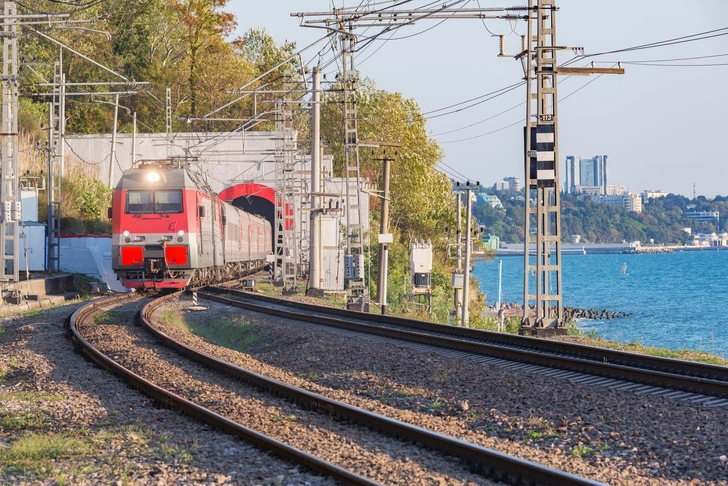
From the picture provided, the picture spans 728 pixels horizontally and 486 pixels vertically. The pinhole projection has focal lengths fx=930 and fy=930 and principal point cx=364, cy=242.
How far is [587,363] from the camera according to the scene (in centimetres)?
1244

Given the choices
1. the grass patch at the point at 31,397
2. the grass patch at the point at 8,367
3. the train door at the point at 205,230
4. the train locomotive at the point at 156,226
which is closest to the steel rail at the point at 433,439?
the grass patch at the point at 31,397

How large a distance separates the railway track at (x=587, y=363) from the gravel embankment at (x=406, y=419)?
2.14ft

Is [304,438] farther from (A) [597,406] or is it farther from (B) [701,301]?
(B) [701,301]

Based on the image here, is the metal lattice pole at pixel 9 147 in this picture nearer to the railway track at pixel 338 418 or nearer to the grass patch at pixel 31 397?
the railway track at pixel 338 418

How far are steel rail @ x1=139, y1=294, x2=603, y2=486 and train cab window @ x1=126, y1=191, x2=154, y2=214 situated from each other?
1427 cm

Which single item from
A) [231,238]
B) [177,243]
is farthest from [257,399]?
[231,238]

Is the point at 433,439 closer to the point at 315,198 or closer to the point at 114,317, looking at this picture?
the point at 114,317

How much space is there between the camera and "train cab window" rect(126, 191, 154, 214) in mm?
26547

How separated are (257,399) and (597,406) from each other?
3.83 metres

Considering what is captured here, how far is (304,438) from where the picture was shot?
8555 mm

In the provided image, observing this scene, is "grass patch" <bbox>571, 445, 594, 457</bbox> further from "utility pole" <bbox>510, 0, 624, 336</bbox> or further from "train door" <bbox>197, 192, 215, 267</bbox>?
"train door" <bbox>197, 192, 215, 267</bbox>

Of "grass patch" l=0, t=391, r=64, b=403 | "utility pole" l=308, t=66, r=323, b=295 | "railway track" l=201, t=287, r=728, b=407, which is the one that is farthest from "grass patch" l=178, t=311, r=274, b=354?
"utility pole" l=308, t=66, r=323, b=295

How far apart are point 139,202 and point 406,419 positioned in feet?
61.7

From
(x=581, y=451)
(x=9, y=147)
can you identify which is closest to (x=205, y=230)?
(x=9, y=147)
